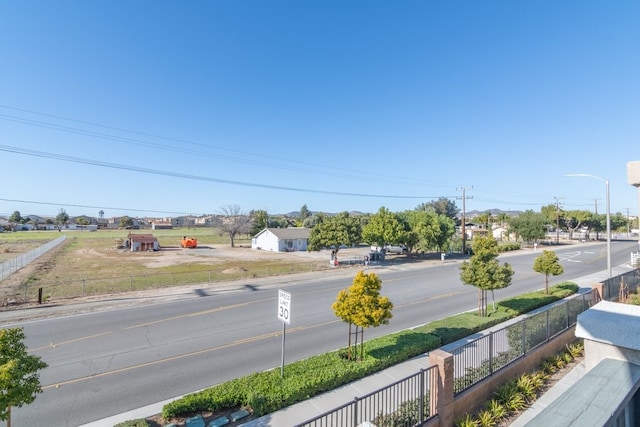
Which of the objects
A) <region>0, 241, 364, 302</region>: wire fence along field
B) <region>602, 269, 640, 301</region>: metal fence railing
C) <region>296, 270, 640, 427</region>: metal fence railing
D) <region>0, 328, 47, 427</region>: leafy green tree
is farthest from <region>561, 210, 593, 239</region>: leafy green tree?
<region>0, 328, 47, 427</region>: leafy green tree

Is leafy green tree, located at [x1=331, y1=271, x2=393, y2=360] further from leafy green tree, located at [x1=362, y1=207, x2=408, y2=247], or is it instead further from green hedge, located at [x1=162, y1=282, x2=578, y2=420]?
leafy green tree, located at [x1=362, y1=207, x2=408, y2=247]

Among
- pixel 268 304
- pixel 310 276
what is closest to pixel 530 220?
pixel 310 276

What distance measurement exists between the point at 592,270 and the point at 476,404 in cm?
3134

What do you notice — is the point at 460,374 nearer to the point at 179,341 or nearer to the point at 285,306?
the point at 285,306

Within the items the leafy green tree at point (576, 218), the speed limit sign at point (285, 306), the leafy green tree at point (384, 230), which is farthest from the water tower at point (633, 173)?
the leafy green tree at point (576, 218)

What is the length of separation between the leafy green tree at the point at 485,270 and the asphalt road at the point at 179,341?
8.14ft

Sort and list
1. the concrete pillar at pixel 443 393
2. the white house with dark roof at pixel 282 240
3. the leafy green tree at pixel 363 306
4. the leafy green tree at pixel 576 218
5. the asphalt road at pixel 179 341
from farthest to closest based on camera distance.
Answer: the leafy green tree at pixel 576 218 < the white house with dark roof at pixel 282 240 < the leafy green tree at pixel 363 306 < the asphalt road at pixel 179 341 < the concrete pillar at pixel 443 393

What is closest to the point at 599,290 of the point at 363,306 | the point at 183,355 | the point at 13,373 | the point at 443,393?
the point at 363,306

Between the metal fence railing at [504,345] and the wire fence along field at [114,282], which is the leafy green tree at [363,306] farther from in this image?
the wire fence along field at [114,282]

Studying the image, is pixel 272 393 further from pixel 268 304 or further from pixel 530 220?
pixel 530 220

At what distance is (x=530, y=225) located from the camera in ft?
179

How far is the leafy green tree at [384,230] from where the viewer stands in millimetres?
34969

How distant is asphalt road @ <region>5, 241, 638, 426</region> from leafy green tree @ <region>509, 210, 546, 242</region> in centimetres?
3686

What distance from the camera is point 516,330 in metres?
8.75
